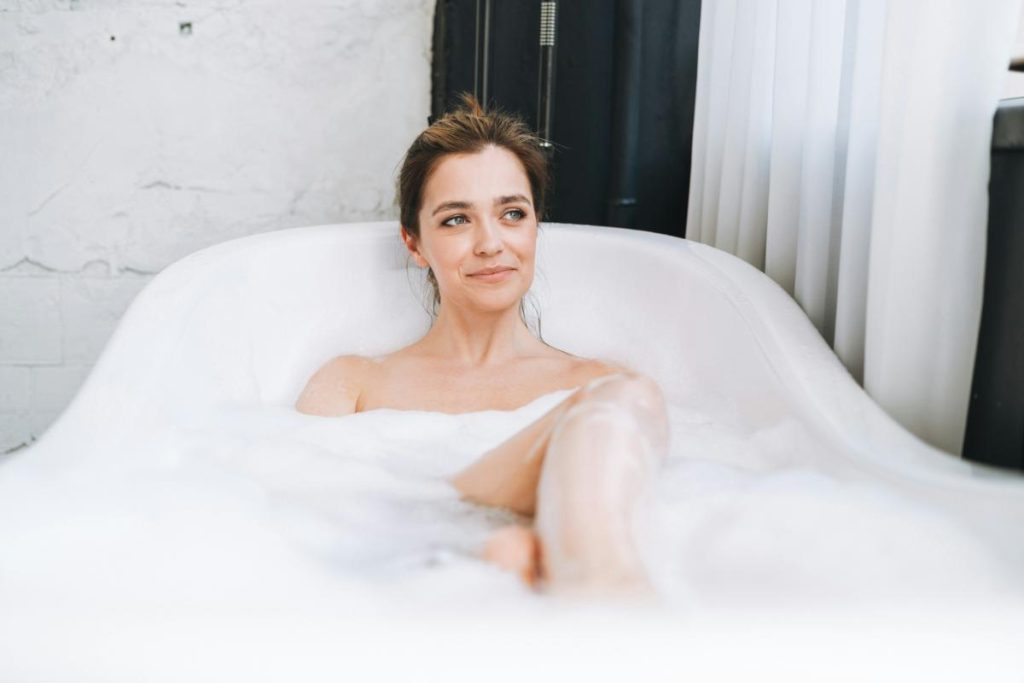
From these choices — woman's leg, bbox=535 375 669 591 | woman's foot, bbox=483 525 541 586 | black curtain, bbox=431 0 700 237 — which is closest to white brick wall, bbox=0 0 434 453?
black curtain, bbox=431 0 700 237

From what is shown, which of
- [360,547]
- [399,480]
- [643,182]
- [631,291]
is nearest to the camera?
[360,547]

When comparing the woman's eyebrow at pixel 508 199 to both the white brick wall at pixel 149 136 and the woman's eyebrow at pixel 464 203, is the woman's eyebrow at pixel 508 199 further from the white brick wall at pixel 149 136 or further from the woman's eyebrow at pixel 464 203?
the white brick wall at pixel 149 136

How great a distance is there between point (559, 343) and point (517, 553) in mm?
1010

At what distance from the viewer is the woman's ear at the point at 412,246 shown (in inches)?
64.7

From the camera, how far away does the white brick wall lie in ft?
7.34

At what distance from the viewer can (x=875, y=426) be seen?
105cm

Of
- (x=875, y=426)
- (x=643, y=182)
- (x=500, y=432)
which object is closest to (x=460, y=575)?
(x=875, y=426)

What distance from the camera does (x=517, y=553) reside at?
2.54ft

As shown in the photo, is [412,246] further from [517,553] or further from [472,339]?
[517,553]

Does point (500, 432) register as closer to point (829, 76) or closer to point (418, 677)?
point (829, 76)

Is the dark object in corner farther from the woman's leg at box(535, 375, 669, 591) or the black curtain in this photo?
the black curtain

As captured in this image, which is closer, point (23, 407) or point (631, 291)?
point (631, 291)

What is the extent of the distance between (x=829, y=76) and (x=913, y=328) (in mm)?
479

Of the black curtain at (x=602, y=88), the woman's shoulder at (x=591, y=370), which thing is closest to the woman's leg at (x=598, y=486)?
the woman's shoulder at (x=591, y=370)
